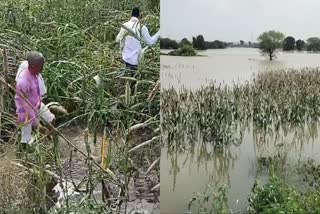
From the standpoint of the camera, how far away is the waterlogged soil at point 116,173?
9.28 feet

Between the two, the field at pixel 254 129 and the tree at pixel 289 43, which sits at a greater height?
the tree at pixel 289 43

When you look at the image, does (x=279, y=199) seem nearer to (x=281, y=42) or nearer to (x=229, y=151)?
(x=229, y=151)

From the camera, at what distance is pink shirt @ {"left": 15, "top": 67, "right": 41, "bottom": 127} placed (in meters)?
2.79

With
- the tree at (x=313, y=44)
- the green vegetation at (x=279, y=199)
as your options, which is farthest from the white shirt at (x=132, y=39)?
the green vegetation at (x=279, y=199)

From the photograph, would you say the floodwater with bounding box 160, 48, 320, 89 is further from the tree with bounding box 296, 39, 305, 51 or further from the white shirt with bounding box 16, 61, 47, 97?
the white shirt with bounding box 16, 61, 47, 97

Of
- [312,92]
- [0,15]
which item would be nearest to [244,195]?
[312,92]

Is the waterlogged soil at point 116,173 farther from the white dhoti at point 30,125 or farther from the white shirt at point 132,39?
the white shirt at point 132,39

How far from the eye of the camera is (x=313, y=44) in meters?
2.86

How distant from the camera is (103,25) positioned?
2924mm

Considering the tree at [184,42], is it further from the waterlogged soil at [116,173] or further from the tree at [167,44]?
the waterlogged soil at [116,173]

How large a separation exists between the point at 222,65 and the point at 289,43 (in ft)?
1.27

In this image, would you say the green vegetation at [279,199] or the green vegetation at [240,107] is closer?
the green vegetation at [279,199]

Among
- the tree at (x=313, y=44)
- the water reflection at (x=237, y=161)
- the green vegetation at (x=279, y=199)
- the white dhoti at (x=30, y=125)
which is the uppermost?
the tree at (x=313, y=44)

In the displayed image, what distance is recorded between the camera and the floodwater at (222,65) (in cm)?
275
